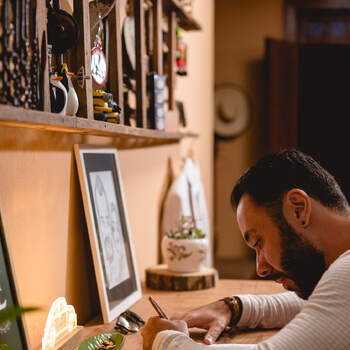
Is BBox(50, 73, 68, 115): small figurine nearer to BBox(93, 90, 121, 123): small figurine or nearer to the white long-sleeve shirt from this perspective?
BBox(93, 90, 121, 123): small figurine

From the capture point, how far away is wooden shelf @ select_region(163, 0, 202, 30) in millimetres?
2330

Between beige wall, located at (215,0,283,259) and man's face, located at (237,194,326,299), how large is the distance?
4000 millimetres

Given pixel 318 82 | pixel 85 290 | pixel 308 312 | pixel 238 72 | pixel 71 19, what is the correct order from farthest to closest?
1. pixel 238 72
2. pixel 318 82
3. pixel 85 290
4. pixel 71 19
5. pixel 308 312

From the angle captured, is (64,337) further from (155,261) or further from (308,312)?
(155,261)

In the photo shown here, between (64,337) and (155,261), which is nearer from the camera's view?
(64,337)

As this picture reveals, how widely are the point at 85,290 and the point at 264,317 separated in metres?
0.55

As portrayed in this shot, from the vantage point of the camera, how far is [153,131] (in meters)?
1.97

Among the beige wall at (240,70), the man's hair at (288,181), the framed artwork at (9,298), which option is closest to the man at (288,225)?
the man's hair at (288,181)

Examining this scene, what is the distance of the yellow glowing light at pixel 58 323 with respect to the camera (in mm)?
1283

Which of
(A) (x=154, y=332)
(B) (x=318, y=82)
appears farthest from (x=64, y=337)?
(B) (x=318, y=82)

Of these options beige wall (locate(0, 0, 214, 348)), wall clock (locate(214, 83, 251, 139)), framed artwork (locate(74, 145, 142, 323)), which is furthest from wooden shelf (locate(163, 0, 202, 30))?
wall clock (locate(214, 83, 251, 139))

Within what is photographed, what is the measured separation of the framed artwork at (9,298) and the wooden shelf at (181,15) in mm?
1428

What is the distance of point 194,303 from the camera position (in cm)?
192

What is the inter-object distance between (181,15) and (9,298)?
171cm
